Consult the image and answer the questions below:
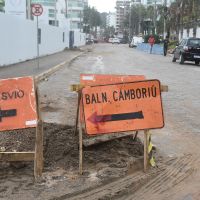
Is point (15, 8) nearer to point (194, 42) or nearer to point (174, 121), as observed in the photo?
point (194, 42)

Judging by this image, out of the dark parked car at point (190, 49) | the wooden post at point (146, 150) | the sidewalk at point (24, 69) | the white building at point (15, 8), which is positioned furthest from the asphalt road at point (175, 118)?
the white building at point (15, 8)

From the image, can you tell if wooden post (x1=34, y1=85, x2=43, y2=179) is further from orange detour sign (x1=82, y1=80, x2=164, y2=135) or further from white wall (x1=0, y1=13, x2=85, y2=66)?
white wall (x1=0, y1=13, x2=85, y2=66)

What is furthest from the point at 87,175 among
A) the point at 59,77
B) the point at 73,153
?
the point at 59,77

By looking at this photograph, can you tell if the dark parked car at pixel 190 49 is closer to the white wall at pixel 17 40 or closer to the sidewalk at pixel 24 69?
the sidewalk at pixel 24 69

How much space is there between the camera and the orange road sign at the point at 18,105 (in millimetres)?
6621

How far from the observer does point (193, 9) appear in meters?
57.1

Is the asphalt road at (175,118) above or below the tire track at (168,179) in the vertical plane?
below

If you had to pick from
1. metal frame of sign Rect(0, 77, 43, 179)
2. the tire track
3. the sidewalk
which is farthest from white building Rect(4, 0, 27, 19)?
metal frame of sign Rect(0, 77, 43, 179)

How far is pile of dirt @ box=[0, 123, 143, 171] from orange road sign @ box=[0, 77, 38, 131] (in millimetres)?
672

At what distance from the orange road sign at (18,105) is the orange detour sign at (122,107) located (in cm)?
65

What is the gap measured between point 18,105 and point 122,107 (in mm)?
1290

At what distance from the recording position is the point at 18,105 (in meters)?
6.64

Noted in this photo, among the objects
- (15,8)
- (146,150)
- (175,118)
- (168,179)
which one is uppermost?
(15,8)

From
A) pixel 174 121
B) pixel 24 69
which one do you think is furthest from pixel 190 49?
pixel 174 121
